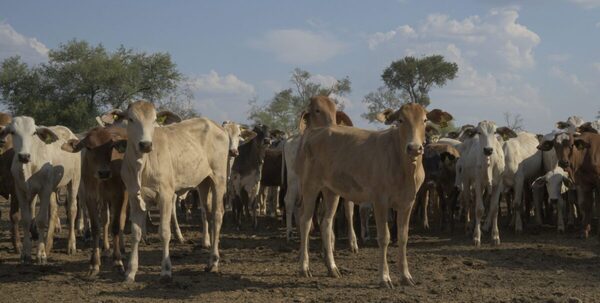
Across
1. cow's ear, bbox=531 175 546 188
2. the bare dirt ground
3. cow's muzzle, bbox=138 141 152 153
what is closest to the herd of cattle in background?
cow's muzzle, bbox=138 141 152 153

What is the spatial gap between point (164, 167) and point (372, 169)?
266 centimetres

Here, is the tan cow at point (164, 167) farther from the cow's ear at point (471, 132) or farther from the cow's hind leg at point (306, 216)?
the cow's ear at point (471, 132)

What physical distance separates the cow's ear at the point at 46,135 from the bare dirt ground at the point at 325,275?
1874 mm

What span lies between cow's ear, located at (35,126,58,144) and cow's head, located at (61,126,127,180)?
1020mm

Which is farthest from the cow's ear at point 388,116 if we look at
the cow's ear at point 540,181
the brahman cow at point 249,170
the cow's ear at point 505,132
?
the brahman cow at point 249,170

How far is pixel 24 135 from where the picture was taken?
10.6 meters

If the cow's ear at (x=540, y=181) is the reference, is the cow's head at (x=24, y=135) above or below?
above

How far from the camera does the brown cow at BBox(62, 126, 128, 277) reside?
959cm

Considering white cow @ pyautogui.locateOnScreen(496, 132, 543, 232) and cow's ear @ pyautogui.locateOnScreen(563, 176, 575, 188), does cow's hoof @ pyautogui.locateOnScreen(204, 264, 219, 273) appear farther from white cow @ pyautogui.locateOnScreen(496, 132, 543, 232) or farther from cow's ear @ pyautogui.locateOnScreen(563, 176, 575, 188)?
cow's ear @ pyautogui.locateOnScreen(563, 176, 575, 188)

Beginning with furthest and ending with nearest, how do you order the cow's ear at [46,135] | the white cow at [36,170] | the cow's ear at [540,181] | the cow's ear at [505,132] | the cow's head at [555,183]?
the cow's ear at [540,181]
the cow's head at [555,183]
the cow's ear at [505,132]
the cow's ear at [46,135]
the white cow at [36,170]

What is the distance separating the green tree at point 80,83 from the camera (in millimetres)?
39656

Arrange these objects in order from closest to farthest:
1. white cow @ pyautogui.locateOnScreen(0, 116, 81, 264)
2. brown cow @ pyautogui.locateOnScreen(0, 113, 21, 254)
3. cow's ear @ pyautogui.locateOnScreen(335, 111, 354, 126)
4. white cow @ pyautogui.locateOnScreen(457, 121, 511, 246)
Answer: white cow @ pyautogui.locateOnScreen(0, 116, 81, 264) → brown cow @ pyautogui.locateOnScreen(0, 113, 21, 254) → cow's ear @ pyautogui.locateOnScreen(335, 111, 354, 126) → white cow @ pyautogui.locateOnScreen(457, 121, 511, 246)

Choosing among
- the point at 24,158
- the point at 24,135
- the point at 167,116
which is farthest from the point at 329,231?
the point at 24,135

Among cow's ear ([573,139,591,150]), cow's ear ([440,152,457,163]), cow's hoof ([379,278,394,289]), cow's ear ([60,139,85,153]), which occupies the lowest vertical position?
cow's hoof ([379,278,394,289])
